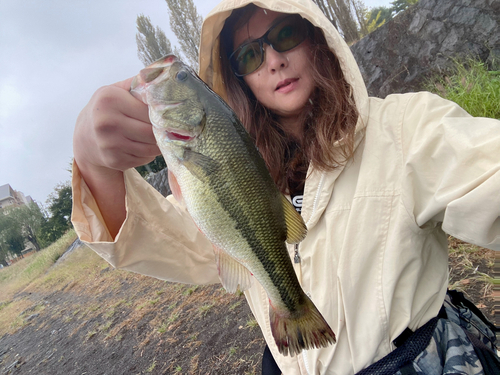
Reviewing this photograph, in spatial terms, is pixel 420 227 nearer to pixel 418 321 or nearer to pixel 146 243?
pixel 418 321

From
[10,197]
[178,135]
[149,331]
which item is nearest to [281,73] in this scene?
[178,135]

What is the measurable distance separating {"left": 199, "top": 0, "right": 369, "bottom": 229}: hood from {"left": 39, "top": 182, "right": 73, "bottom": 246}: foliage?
2522cm

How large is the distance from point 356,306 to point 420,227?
49cm

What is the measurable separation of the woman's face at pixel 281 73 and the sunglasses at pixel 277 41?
3 cm

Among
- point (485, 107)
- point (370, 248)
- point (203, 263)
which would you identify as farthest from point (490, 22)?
point (203, 263)

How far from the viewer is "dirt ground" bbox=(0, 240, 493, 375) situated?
3.11 metres

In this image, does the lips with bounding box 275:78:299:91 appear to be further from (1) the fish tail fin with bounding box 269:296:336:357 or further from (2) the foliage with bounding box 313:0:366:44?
(2) the foliage with bounding box 313:0:366:44

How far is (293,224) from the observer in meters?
1.27

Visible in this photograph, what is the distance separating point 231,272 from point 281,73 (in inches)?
47.6

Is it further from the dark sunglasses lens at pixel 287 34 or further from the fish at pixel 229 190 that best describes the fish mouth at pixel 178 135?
the dark sunglasses lens at pixel 287 34

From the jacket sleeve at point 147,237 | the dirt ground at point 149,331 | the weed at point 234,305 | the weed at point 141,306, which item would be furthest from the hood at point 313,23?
the weed at point 141,306

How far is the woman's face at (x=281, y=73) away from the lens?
177cm

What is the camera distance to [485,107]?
4023 millimetres

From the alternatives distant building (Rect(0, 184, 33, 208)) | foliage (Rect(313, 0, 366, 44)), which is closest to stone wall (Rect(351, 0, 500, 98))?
foliage (Rect(313, 0, 366, 44))
